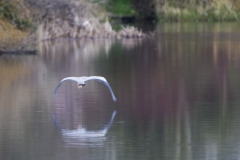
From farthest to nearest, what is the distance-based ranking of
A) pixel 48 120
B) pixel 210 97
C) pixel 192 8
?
pixel 192 8 → pixel 210 97 → pixel 48 120

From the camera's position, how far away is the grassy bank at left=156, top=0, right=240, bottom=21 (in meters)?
43.8

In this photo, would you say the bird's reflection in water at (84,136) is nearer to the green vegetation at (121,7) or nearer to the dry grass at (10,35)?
the dry grass at (10,35)

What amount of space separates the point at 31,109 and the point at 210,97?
3.40 meters

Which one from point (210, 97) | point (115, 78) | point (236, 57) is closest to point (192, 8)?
point (236, 57)

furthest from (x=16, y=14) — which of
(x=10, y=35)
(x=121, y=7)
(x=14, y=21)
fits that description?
(x=121, y=7)

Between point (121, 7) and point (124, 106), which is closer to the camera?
point (124, 106)

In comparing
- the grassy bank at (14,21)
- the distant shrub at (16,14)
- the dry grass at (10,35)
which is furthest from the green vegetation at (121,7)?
the dry grass at (10,35)

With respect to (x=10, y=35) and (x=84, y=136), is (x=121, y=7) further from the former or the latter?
(x=84, y=136)

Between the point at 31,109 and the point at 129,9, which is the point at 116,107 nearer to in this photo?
the point at 31,109

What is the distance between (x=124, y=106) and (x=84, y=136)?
2605 millimetres

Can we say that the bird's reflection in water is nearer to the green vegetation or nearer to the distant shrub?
the distant shrub

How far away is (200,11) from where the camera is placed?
4484cm

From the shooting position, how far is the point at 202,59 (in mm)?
22438

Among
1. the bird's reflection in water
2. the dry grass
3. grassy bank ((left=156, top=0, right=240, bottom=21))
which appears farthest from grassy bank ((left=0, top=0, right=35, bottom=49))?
grassy bank ((left=156, top=0, right=240, bottom=21))
